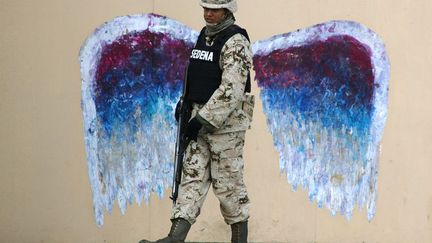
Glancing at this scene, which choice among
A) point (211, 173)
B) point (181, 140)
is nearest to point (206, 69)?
point (181, 140)

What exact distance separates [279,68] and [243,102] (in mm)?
1413

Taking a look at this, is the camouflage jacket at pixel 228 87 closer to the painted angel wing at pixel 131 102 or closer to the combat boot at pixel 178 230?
the combat boot at pixel 178 230

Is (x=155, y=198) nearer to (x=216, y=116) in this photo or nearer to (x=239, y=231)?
(x=239, y=231)

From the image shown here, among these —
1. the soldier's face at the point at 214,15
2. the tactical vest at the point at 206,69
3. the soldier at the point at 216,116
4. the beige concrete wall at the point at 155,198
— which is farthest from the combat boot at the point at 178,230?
the beige concrete wall at the point at 155,198

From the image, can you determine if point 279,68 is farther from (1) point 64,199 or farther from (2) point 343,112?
(1) point 64,199

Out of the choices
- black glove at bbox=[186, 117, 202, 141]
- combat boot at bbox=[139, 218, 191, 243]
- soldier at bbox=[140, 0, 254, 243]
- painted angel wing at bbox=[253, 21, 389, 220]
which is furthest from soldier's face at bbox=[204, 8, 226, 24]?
painted angel wing at bbox=[253, 21, 389, 220]

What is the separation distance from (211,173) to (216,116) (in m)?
0.46

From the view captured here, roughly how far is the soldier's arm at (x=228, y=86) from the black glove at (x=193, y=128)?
5 cm

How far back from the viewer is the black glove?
693cm

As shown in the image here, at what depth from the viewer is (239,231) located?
7359mm

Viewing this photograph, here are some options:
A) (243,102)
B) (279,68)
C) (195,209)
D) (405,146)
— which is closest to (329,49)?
(279,68)

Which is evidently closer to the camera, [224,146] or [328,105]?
[224,146]

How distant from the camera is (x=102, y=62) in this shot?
848 cm

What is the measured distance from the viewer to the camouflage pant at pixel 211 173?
7.07 m
